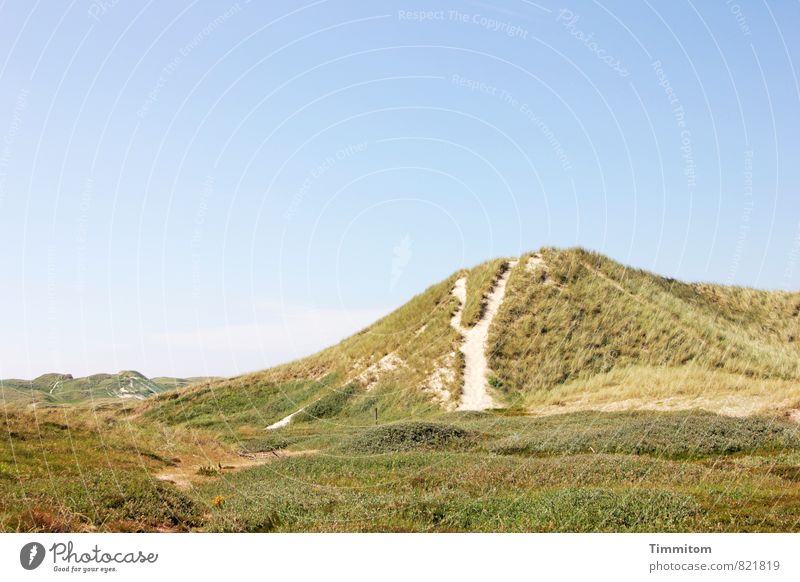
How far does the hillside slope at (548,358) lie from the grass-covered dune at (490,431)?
0.71 feet

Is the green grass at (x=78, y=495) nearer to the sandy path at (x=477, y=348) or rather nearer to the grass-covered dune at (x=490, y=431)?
the grass-covered dune at (x=490, y=431)

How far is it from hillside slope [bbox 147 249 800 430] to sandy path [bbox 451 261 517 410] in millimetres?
636

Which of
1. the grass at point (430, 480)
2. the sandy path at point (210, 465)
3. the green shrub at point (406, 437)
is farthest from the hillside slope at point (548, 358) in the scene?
the sandy path at point (210, 465)

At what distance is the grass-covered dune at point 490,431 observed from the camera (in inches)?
669

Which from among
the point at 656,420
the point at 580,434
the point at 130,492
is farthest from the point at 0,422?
the point at 656,420

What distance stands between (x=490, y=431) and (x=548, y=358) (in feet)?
67.3

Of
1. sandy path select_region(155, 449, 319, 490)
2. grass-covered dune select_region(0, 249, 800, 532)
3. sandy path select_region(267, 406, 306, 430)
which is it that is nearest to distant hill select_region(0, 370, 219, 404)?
grass-covered dune select_region(0, 249, 800, 532)

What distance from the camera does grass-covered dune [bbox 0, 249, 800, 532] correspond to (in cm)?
1700

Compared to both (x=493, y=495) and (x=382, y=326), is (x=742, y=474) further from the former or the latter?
(x=382, y=326)

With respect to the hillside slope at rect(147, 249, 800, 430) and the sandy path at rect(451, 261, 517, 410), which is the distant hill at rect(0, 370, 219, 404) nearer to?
the hillside slope at rect(147, 249, 800, 430)

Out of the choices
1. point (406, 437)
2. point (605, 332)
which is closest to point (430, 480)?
point (406, 437)

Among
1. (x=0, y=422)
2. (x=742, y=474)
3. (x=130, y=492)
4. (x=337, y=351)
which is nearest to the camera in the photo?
(x=130, y=492)

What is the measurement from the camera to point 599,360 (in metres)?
59.4
